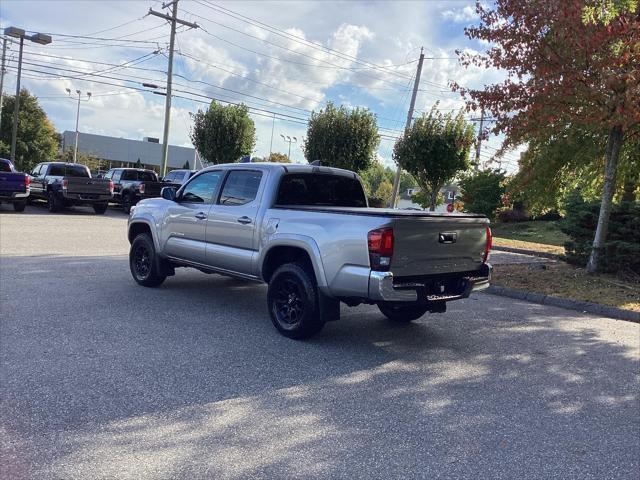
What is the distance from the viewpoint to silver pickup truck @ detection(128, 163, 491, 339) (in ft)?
16.5

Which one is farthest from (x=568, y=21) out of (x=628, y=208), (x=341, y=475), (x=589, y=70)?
(x=341, y=475)

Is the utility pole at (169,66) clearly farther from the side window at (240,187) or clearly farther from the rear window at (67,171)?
the side window at (240,187)

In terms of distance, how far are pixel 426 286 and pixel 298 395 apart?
1.84 m

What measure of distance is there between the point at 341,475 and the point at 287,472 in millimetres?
321

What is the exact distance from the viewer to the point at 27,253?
10211 mm

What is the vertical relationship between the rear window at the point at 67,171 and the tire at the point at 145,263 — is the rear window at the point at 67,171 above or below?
above

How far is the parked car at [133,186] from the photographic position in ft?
72.1

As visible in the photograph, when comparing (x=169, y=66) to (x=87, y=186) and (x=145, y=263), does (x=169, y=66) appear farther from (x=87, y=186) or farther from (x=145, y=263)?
(x=145, y=263)

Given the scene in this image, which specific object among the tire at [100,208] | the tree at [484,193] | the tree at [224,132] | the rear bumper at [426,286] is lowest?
the tire at [100,208]

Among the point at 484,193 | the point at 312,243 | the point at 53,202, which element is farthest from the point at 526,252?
the point at 53,202

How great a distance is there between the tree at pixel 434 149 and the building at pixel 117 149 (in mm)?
47449

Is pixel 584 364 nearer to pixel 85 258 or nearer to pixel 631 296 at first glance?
pixel 631 296

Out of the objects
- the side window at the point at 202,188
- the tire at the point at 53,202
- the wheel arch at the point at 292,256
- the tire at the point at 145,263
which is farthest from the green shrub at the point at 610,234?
the tire at the point at 53,202

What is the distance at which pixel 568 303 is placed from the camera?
9.09 m
